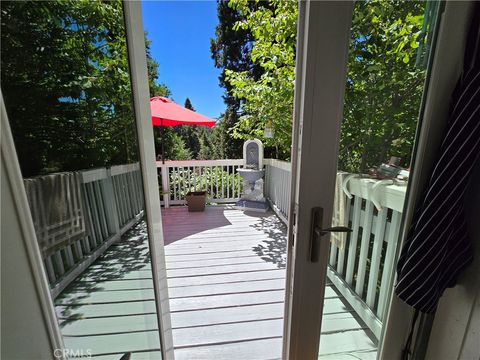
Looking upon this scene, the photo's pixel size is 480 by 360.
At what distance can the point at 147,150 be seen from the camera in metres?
0.89

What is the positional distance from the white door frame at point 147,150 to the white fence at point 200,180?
3702 millimetres

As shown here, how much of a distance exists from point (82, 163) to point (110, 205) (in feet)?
0.67

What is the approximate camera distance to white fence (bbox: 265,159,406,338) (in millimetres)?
988

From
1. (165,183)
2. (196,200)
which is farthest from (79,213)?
(165,183)

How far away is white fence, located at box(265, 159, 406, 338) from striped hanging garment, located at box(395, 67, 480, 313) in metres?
0.13

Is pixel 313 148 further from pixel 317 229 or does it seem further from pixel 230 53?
pixel 230 53

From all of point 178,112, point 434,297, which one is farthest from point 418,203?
point 178,112

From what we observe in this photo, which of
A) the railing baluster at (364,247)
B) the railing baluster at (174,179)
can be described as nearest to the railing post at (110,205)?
the railing baluster at (364,247)

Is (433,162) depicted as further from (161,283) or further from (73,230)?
(73,230)

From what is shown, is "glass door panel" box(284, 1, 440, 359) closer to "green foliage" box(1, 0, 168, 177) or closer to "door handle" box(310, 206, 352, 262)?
"door handle" box(310, 206, 352, 262)

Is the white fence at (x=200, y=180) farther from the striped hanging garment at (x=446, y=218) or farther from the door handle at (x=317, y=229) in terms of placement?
the striped hanging garment at (x=446, y=218)

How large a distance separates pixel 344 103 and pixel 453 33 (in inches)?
14.7

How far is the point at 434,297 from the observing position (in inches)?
32.5

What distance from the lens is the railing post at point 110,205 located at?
872 mm
